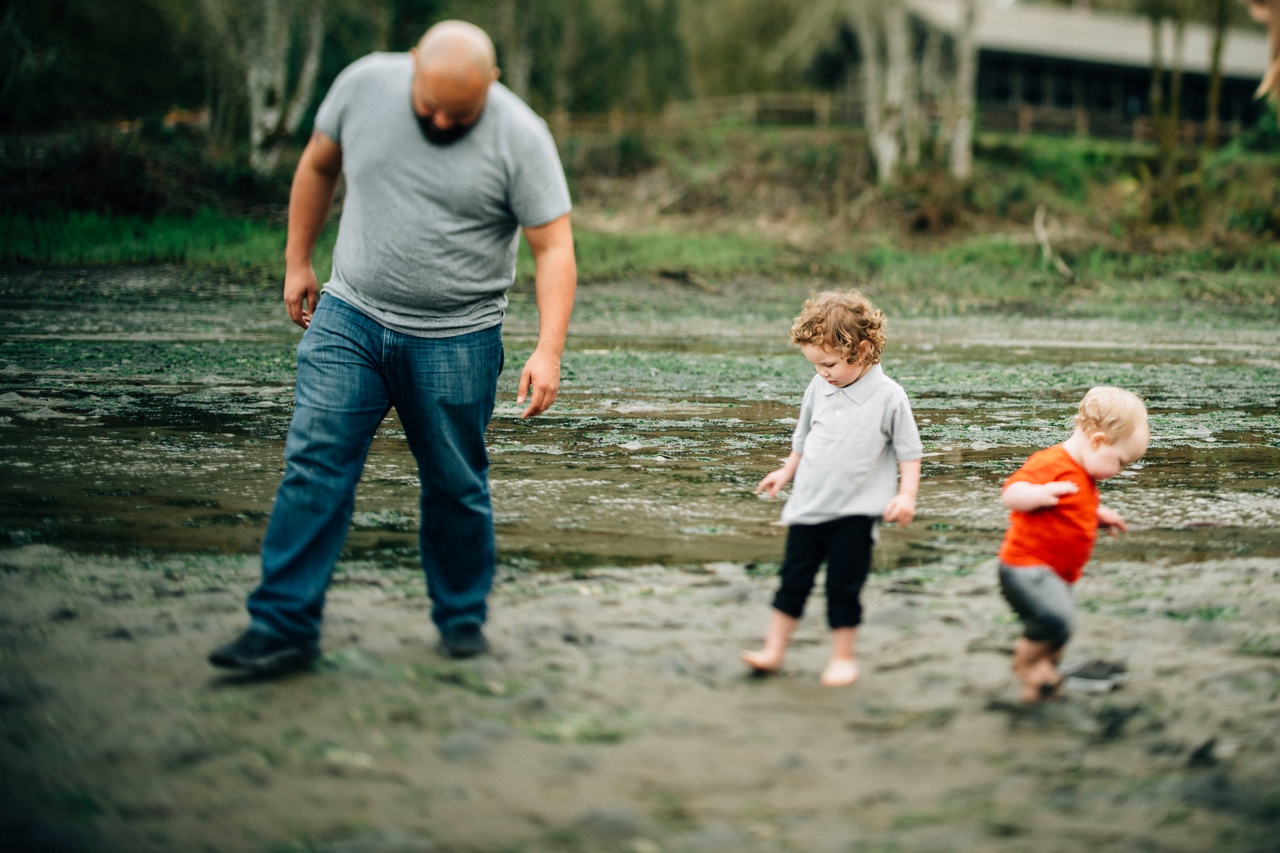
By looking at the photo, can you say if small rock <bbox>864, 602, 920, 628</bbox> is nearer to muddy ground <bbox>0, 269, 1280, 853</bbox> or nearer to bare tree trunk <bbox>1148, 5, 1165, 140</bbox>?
muddy ground <bbox>0, 269, 1280, 853</bbox>

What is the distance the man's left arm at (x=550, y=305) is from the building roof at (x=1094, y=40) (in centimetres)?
3795

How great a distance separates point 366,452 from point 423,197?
774 mm

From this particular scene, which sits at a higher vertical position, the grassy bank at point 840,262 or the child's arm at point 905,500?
the grassy bank at point 840,262

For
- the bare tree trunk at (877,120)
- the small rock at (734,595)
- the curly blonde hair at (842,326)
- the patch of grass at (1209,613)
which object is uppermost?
the bare tree trunk at (877,120)

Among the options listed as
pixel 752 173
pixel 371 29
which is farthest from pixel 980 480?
pixel 371 29

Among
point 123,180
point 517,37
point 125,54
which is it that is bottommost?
point 123,180

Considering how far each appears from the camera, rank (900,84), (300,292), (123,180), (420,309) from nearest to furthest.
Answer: (420,309), (300,292), (123,180), (900,84)

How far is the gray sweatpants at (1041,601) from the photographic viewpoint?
3.35 m

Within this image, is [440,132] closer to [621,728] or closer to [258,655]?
[258,655]

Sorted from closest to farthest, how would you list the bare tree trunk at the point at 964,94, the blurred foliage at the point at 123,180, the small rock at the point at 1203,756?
1. the small rock at the point at 1203,756
2. the blurred foliage at the point at 123,180
3. the bare tree trunk at the point at 964,94

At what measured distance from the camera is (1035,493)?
3.41 m

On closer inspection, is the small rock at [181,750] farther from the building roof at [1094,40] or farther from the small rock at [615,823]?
the building roof at [1094,40]

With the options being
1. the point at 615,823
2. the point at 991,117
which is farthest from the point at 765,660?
the point at 991,117

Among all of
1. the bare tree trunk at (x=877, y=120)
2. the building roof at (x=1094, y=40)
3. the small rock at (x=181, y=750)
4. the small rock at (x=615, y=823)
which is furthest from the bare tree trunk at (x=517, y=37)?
the small rock at (x=615, y=823)
